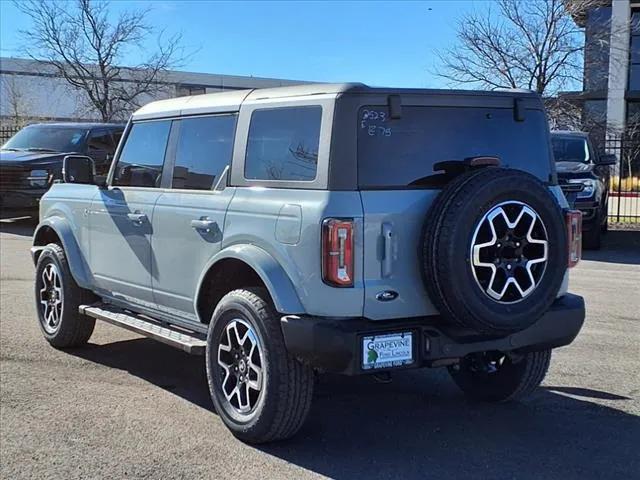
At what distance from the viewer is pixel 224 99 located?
16.1 feet

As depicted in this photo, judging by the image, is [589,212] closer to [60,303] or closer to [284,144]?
[60,303]

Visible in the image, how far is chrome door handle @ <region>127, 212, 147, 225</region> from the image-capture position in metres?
5.33

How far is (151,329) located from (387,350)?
1990 mm

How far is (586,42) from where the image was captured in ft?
67.2

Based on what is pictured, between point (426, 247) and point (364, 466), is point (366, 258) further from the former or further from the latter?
point (364, 466)

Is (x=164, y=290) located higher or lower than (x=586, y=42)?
lower

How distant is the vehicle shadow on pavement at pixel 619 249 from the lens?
457 inches

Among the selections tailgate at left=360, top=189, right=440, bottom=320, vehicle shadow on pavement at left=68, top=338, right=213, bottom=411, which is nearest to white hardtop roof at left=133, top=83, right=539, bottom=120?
tailgate at left=360, top=189, right=440, bottom=320

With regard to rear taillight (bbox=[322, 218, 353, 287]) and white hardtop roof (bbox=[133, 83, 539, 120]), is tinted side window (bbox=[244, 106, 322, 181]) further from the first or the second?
rear taillight (bbox=[322, 218, 353, 287])

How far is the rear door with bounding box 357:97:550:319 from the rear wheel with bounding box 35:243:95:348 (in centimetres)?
320

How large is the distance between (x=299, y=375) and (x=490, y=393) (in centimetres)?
158

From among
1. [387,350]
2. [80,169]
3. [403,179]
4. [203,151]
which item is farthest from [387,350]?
[80,169]

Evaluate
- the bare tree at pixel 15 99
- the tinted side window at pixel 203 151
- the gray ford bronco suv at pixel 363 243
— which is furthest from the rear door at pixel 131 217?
the bare tree at pixel 15 99

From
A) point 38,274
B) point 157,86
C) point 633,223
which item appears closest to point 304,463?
point 38,274
